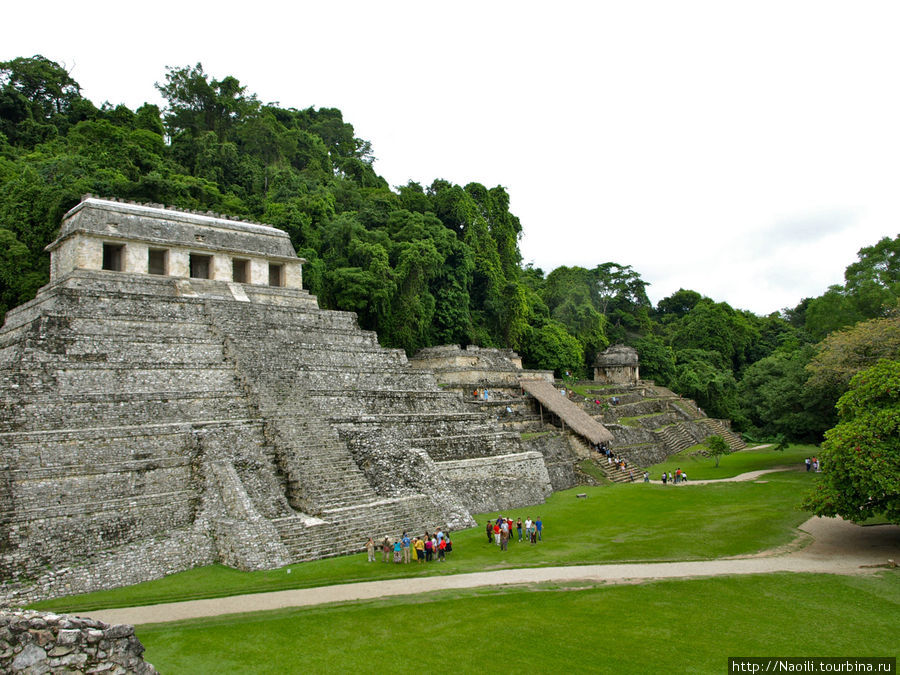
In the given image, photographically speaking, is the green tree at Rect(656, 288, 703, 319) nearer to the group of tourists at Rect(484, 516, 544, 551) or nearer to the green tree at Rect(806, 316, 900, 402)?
the green tree at Rect(806, 316, 900, 402)

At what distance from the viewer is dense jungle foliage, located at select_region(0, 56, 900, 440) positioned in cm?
2600

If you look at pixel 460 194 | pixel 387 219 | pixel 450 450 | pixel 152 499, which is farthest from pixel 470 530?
pixel 460 194

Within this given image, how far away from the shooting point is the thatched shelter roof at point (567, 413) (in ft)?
93.7

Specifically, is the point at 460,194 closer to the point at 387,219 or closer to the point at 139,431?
the point at 387,219

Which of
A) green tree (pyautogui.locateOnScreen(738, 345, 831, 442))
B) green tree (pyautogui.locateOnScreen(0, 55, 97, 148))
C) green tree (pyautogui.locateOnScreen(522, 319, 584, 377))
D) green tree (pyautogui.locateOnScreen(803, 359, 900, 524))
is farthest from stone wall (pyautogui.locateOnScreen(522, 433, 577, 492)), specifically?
green tree (pyautogui.locateOnScreen(0, 55, 97, 148))

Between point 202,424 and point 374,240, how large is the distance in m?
19.7

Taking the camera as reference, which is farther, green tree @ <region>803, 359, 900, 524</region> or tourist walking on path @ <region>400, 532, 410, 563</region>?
tourist walking on path @ <region>400, 532, 410, 563</region>

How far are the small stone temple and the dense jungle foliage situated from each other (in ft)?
5.65

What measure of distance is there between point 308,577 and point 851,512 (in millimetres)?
11736

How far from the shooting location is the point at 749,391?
32.3 metres

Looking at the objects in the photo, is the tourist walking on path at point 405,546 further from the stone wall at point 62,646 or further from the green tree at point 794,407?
the green tree at point 794,407

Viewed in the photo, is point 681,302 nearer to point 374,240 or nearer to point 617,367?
point 617,367

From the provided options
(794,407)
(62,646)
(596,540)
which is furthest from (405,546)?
(794,407)

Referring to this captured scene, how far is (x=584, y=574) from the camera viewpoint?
A: 42.0 feet
